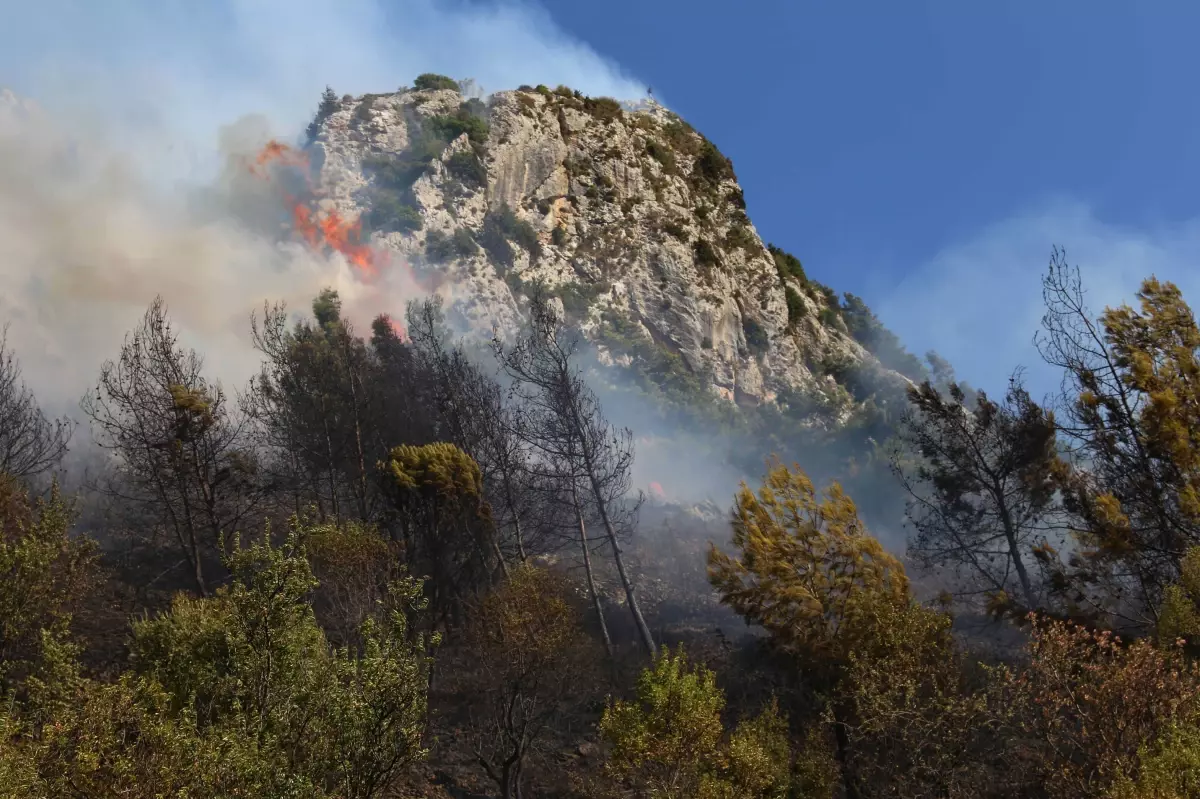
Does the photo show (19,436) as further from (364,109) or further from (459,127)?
(364,109)

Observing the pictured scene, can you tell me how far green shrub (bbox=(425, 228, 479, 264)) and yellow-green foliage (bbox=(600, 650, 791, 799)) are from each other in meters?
44.1

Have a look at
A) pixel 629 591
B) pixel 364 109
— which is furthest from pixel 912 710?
pixel 364 109

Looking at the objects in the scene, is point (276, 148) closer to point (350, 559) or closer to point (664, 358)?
point (664, 358)

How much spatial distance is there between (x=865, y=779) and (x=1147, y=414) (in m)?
12.8

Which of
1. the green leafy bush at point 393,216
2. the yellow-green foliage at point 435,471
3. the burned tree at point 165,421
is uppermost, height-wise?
the green leafy bush at point 393,216

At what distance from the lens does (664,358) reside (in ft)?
189

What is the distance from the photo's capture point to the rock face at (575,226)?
193 ft

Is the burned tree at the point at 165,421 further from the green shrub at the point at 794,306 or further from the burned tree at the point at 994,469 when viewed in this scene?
the green shrub at the point at 794,306

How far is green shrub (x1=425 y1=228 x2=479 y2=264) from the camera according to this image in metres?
57.8

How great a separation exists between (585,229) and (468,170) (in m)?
9.99

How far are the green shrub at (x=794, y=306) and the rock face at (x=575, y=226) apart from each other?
21cm

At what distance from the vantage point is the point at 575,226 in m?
63.1

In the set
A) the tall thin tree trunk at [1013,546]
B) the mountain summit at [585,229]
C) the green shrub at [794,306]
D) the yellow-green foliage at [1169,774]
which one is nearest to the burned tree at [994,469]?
the tall thin tree trunk at [1013,546]

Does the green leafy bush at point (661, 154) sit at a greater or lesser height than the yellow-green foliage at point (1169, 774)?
greater
